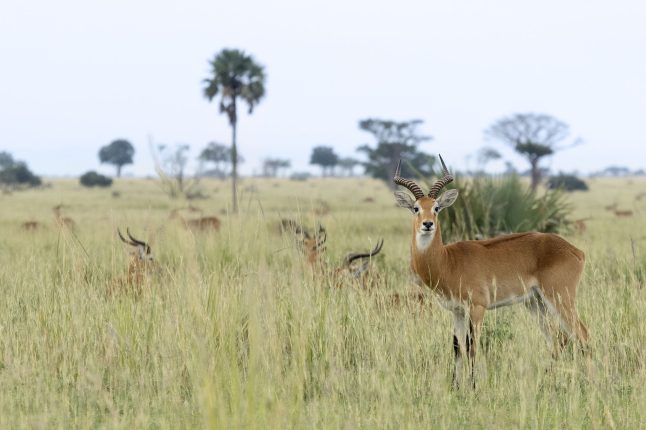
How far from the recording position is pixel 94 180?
188ft

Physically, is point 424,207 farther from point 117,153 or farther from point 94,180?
point 117,153

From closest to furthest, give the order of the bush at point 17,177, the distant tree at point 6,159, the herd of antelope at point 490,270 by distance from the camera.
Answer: the herd of antelope at point 490,270 → the bush at point 17,177 → the distant tree at point 6,159

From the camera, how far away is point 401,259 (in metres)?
11.9

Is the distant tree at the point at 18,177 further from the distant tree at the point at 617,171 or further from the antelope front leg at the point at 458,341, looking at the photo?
the distant tree at the point at 617,171

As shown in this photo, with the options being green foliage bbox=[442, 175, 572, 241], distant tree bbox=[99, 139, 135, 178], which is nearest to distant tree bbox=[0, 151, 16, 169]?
distant tree bbox=[99, 139, 135, 178]

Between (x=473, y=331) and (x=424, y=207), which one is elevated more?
(x=424, y=207)

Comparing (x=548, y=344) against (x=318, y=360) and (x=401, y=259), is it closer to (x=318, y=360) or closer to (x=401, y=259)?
(x=318, y=360)

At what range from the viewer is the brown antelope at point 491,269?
581 cm

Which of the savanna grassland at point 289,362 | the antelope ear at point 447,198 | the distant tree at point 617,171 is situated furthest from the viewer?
the distant tree at point 617,171

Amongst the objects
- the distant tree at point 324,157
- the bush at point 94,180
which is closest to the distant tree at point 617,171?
the distant tree at point 324,157

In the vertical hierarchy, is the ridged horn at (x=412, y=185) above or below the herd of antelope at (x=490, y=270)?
above

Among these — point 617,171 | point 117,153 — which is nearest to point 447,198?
point 117,153

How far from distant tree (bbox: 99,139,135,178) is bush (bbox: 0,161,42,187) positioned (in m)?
40.1

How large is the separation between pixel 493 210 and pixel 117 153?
89547 millimetres
